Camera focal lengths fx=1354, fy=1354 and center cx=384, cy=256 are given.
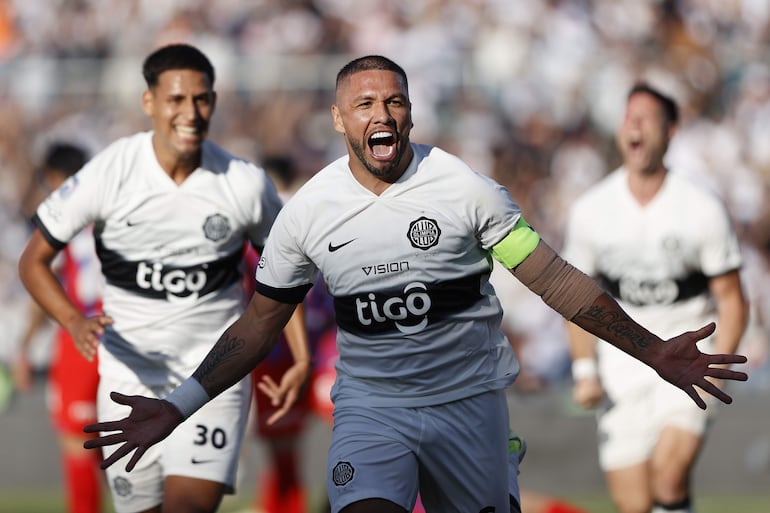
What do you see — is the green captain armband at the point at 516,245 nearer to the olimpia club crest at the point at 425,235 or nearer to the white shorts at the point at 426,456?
the olimpia club crest at the point at 425,235

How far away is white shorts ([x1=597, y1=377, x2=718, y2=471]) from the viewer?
26.6 ft

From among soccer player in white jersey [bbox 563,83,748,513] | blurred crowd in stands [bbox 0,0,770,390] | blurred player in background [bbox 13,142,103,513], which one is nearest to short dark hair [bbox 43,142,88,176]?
blurred player in background [bbox 13,142,103,513]

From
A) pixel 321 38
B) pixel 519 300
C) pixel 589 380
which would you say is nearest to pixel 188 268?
pixel 589 380

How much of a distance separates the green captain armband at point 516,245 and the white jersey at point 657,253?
2.72 m

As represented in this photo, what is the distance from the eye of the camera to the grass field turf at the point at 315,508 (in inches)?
454

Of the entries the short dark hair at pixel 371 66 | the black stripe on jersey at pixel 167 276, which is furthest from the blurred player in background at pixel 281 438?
the short dark hair at pixel 371 66

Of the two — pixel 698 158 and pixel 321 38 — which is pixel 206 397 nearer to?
pixel 698 158

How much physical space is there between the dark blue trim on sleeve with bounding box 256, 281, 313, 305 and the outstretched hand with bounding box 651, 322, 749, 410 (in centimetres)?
155

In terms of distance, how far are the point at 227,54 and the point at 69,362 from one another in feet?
29.8

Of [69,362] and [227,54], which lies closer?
[69,362]

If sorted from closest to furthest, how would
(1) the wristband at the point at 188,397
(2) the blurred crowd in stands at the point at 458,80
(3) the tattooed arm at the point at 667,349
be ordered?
(3) the tattooed arm at the point at 667,349
(1) the wristband at the point at 188,397
(2) the blurred crowd in stands at the point at 458,80

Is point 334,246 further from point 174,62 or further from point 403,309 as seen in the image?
point 174,62

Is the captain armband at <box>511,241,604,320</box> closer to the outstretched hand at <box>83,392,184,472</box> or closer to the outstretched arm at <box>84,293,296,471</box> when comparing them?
the outstretched arm at <box>84,293,296,471</box>

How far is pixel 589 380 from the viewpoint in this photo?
827cm
